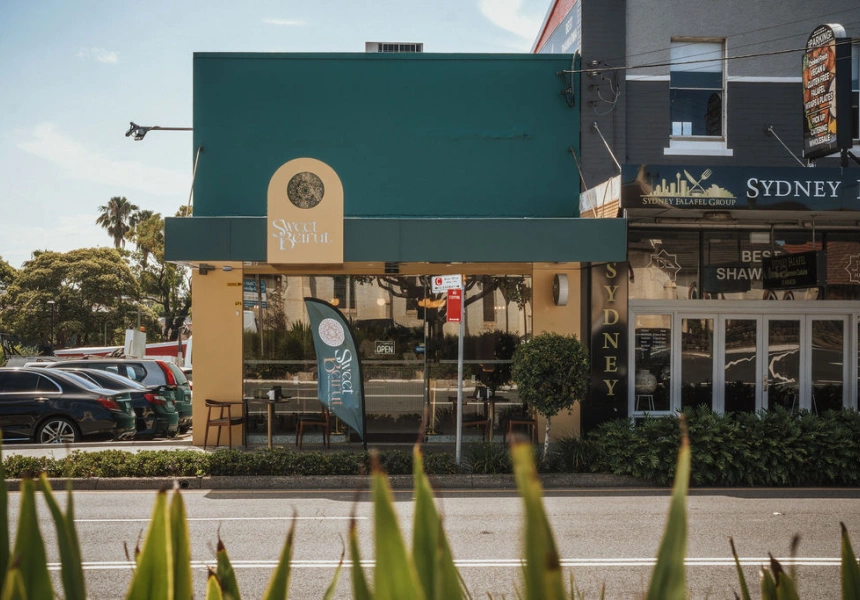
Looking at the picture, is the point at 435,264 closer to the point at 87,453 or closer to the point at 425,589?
the point at 87,453

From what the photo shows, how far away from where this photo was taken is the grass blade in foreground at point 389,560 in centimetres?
84

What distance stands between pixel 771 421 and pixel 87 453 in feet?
32.9

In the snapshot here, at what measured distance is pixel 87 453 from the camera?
1150 cm

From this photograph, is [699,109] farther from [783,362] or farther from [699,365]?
[783,362]

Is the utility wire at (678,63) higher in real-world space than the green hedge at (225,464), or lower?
higher

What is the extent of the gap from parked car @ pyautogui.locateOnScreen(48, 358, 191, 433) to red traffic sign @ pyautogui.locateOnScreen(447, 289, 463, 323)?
8539mm

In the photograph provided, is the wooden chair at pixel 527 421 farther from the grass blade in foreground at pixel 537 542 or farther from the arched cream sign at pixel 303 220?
the grass blade in foreground at pixel 537 542

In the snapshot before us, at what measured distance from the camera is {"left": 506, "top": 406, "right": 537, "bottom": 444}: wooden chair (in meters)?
13.2

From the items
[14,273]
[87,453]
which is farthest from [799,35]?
[14,273]

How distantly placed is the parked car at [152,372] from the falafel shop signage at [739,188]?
11.0m

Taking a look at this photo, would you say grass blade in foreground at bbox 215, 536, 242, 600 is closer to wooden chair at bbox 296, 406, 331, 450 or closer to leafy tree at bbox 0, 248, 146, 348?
wooden chair at bbox 296, 406, 331, 450

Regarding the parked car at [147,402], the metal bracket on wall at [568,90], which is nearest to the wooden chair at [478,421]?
the metal bracket on wall at [568,90]

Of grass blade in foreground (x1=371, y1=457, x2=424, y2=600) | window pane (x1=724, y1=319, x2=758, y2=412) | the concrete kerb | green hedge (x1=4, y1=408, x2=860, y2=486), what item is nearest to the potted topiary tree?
green hedge (x1=4, y1=408, x2=860, y2=486)

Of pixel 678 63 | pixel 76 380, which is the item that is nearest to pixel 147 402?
pixel 76 380
